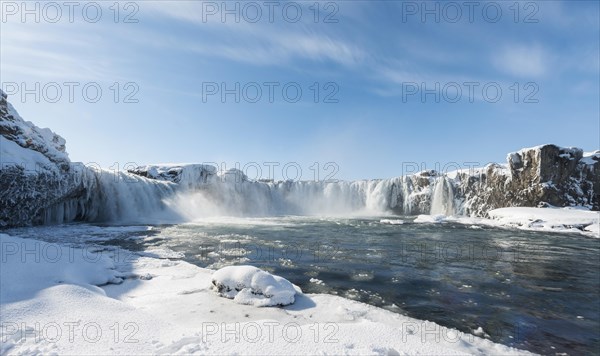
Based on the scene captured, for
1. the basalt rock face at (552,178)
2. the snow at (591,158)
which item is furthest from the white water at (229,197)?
the snow at (591,158)

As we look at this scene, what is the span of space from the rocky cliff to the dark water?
23.3 ft

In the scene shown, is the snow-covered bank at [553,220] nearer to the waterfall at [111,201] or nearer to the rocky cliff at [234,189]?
the rocky cliff at [234,189]

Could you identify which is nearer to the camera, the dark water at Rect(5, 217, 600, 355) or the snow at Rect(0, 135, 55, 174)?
the dark water at Rect(5, 217, 600, 355)

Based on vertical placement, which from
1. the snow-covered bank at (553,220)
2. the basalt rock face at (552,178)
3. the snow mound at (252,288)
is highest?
the basalt rock face at (552,178)

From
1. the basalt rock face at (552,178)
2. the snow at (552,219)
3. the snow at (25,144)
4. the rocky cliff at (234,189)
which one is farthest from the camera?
the basalt rock face at (552,178)

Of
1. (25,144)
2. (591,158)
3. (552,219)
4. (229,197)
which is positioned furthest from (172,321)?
(591,158)

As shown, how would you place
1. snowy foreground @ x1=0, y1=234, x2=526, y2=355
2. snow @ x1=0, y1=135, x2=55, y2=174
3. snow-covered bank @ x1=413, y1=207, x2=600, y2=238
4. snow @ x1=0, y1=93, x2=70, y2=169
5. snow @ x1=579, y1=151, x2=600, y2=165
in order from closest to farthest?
snowy foreground @ x1=0, y1=234, x2=526, y2=355 < snow @ x1=0, y1=135, x2=55, y2=174 < snow @ x1=0, y1=93, x2=70, y2=169 < snow-covered bank @ x1=413, y1=207, x2=600, y2=238 < snow @ x1=579, y1=151, x2=600, y2=165

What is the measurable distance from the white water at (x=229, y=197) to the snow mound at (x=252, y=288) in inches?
763

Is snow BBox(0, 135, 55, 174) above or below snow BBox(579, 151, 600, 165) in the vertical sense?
below

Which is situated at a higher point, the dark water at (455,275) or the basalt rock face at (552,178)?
the basalt rock face at (552,178)

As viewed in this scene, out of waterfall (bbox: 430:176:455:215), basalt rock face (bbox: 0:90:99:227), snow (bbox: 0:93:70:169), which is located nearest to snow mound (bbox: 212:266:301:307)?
basalt rock face (bbox: 0:90:99:227)

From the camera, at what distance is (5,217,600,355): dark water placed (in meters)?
5.81

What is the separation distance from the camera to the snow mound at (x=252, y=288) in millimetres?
5875

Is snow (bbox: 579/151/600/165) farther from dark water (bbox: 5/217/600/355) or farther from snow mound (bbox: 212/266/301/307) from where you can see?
snow mound (bbox: 212/266/301/307)
